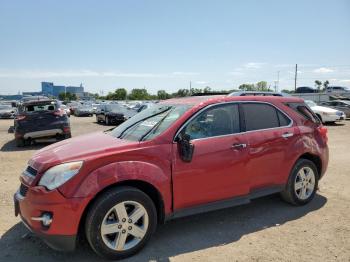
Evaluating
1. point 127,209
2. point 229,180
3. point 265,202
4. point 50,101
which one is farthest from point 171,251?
point 50,101

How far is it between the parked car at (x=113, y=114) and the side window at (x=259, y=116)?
18.6 meters

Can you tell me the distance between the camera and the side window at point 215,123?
169 inches

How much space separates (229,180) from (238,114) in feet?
3.07

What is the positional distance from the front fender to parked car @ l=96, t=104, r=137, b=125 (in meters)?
19.5

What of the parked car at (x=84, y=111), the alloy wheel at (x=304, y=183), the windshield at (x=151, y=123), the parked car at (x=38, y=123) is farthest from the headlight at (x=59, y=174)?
the parked car at (x=84, y=111)

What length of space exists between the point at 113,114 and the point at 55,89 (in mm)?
119401

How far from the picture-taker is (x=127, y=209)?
12.3 ft

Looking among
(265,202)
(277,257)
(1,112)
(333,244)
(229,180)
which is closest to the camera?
(277,257)

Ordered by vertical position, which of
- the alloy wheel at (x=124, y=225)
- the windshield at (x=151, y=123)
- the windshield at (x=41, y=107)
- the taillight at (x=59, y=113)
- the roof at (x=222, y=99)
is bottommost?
the alloy wheel at (x=124, y=225)

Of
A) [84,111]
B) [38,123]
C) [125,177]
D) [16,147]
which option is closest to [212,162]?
[125,177]

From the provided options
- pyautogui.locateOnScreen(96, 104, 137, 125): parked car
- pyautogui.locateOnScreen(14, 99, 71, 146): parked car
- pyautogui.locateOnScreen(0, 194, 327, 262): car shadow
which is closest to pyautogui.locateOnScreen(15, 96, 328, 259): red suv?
Answer: pyautogui.locateOnScreen(0, 194, 327, 262): car shadow

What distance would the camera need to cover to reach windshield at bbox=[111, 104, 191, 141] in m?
4.21

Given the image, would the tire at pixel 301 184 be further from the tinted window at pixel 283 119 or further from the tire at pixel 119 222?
the tire at pixel 119 222

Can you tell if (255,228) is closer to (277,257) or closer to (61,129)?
(277,257)
